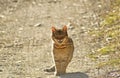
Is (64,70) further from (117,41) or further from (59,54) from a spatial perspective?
(117,41)

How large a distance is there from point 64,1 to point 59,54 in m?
9.80

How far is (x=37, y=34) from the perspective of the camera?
1382 cm

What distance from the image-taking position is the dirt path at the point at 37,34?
33.4 ft

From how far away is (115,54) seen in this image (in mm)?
10383

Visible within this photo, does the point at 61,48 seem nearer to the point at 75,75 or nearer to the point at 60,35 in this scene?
the point at 60,35

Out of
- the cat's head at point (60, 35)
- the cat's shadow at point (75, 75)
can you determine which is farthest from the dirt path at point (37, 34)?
the cat's head at point (60, 35)

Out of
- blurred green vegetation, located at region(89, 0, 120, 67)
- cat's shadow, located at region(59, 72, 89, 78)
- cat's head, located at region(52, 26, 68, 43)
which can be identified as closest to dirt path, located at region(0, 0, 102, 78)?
cat's shadow, located at region(59, 72, 89, 78)

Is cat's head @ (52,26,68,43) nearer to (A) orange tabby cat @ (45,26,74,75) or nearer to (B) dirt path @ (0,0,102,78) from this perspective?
(A) orange tabby cat @ (45,26,74,75)

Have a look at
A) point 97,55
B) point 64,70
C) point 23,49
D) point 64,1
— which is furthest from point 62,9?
point 64,70

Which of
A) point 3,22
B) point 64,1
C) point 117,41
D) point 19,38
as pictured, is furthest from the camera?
point 64,1

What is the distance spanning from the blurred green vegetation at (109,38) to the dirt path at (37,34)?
0.78ft

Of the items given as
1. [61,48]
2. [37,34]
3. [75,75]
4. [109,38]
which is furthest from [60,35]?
[37,34]

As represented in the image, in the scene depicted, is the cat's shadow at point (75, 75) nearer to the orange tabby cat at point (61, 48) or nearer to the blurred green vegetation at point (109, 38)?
the orange tabby cat at point (61, 48)

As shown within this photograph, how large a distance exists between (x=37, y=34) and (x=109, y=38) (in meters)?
2.39
